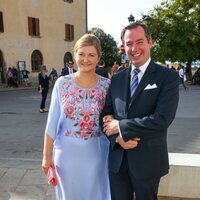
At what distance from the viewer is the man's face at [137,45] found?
7.52ft

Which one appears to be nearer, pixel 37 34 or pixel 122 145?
pixel 122 145

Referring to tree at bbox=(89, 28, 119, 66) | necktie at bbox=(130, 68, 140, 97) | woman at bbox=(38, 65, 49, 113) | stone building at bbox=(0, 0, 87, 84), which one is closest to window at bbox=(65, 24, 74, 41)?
stone building at bbox=(0, 0, 87, 84)

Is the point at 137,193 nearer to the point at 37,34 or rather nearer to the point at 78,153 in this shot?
the point at 78,153

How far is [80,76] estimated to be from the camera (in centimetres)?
261

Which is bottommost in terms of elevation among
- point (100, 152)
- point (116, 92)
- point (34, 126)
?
point (34, 126)

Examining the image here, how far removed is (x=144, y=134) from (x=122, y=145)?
19 centimetres

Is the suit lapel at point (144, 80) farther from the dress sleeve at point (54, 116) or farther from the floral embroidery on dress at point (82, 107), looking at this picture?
the dress sleeve at point (54, 116)

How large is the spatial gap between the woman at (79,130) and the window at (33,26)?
84.4 ft

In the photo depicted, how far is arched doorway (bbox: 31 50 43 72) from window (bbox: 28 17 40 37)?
5.00ft

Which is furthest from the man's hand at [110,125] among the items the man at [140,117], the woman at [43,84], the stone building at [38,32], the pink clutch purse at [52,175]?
the stone building at [38,32]

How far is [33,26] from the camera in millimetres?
27422

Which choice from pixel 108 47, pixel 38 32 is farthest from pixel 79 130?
pixel 108 47

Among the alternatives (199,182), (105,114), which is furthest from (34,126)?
(105,114)

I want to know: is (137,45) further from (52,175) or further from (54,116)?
(52,175)
